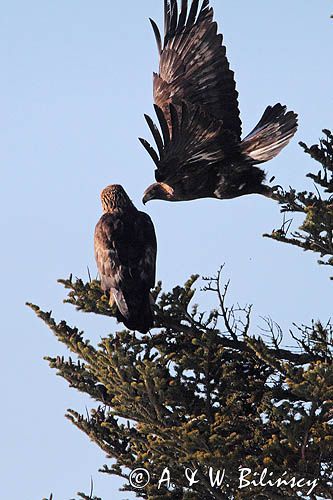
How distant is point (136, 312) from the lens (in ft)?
33.6

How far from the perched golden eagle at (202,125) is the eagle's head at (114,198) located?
49 cm

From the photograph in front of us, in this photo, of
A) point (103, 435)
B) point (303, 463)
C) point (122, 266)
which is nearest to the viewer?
point (303, 463)

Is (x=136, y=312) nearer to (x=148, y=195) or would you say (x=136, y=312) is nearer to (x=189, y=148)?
(x=189, y=148)

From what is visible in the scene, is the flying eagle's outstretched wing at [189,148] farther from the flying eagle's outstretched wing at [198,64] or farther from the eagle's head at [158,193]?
the flying eagle's outstretched wing at [198,64]

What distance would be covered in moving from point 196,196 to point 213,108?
47.2 inches

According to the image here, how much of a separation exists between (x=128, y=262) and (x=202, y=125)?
1.86 m

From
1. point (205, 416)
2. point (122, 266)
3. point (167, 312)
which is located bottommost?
point (205, 416)

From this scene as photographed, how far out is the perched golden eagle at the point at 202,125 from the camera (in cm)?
1170

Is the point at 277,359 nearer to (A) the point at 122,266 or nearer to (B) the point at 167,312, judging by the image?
(B) the point at 167,312

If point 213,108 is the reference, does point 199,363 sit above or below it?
below

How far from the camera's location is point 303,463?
8461mm

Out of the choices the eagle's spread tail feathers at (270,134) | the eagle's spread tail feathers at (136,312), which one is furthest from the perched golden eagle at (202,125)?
the eagle's spread tail feathers at (136,312)

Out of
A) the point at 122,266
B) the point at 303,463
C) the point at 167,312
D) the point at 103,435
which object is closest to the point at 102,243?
the point at 122,266

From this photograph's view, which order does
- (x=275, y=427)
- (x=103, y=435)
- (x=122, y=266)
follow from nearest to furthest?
(x=275, y=427), (x=103, y=435), (x=122, y=266)
